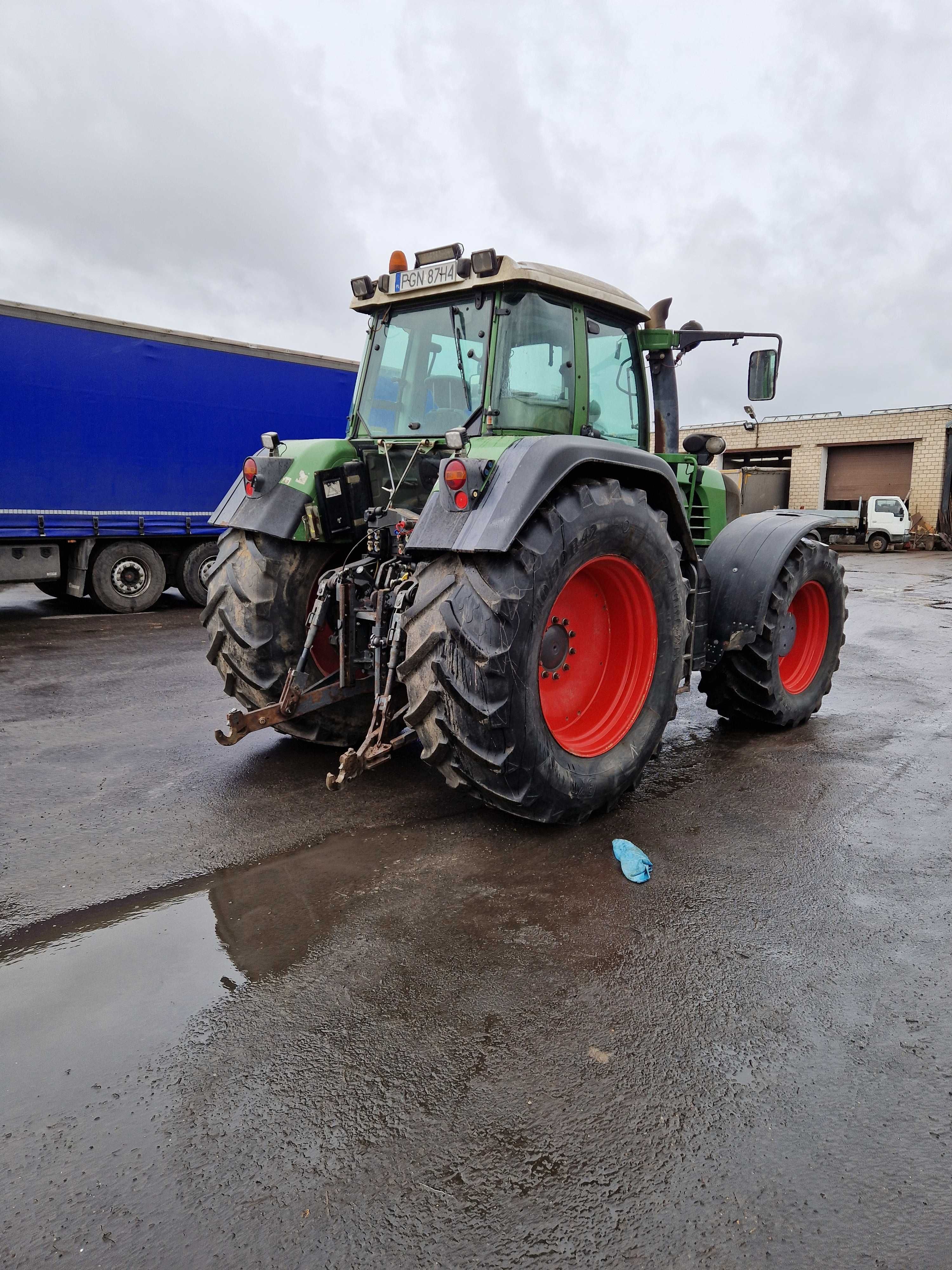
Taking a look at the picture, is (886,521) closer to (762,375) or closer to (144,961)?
(762,375)

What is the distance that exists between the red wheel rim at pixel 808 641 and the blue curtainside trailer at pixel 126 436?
6486mm

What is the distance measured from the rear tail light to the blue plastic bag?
1.53 meters

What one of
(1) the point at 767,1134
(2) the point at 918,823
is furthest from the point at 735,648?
A: (1) the point at 767,1134

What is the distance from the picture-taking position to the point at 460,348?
3.97m

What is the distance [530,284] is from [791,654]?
10.4 ft

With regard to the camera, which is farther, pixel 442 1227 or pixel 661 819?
pixel 661 819

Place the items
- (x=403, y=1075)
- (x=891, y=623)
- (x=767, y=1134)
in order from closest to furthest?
(x=767, y=1134) < (x=403, y=1075) < (x=891, y=623)

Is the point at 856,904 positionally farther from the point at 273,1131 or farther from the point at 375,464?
the point at 375,464

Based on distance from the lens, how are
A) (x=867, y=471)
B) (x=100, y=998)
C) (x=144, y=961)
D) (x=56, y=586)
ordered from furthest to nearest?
(x=867, y=471) → (x=56, y=586) → (x=144, y=961) → (x=100, y=998)

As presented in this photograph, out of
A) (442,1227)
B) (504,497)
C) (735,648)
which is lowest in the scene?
(442,1227)

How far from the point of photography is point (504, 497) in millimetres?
3105

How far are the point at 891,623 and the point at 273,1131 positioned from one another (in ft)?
34.6

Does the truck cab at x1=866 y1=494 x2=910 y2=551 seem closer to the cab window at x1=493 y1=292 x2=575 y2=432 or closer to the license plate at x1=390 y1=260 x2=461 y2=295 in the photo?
the cab window at x1=493 y1=292 x2=575 y2=432

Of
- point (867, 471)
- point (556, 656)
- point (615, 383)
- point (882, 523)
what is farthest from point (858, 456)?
point (556, 656)
